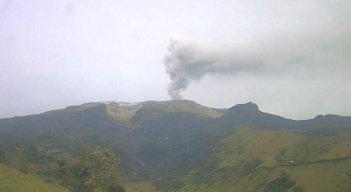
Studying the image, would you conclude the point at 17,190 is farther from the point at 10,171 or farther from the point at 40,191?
the point at 10,171

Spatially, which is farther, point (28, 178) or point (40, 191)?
point (28, 178)

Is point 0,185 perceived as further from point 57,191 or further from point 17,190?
point 57,191

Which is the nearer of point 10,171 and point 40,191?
point 40,191

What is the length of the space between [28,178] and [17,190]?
70.9ft

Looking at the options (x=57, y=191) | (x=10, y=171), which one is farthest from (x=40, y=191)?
(x=10, y=171)

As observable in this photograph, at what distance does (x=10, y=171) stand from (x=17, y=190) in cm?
2462

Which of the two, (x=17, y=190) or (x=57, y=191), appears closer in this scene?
(x=17, y=190)

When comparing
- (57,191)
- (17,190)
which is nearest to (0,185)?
(17,190)

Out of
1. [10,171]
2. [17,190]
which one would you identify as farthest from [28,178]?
[17,190]

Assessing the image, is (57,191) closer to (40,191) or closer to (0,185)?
(40,191)

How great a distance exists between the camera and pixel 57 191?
574ft

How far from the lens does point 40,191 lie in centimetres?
16875

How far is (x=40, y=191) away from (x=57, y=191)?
795cm

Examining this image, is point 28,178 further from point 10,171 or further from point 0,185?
point 0,185
